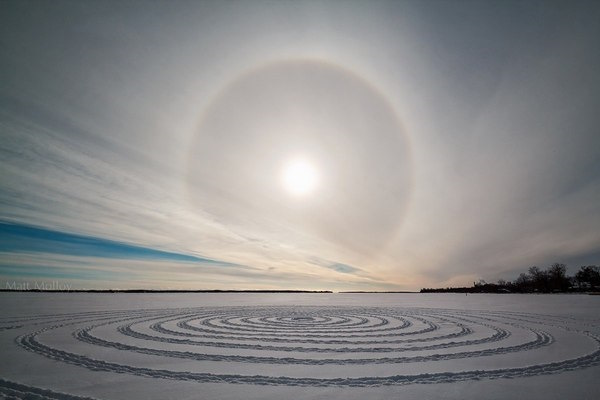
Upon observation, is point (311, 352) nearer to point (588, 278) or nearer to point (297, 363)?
point (297, 363)

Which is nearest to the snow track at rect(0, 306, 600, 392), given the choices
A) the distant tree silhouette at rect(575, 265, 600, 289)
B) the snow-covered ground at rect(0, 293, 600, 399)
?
the snow-covered ground at rect(0, 293, 600, 399)

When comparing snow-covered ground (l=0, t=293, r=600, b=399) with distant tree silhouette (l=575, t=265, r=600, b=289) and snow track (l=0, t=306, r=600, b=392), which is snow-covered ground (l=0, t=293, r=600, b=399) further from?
distant tree silhouette (l=575, t=265, r=600, b=289)

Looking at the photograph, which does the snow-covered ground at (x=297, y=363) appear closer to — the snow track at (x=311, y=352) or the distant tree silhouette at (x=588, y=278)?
the snow track at (x=311, y=352)

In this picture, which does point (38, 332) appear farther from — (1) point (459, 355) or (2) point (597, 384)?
(2) point (597, 384)

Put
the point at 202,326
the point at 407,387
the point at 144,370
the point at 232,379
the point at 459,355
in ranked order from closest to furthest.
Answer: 1. the point at 407,387
2. the point at 232,379
3. the point at 144,370
4. the point at 459,355
5. the point at 202,326

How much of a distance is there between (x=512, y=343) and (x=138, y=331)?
57.6ft

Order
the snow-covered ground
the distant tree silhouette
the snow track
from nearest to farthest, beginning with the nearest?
the snow-covered ground
the snow track
the distant tree silhouette

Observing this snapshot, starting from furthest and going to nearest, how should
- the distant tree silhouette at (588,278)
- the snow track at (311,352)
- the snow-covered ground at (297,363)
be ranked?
the distant tree silhouette at (588,278) < the snow track at (311,352) < the snow-covered ground at (297,363)

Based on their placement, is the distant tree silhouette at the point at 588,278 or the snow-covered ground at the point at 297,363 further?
the distant tree silhouette at the point at 588,278

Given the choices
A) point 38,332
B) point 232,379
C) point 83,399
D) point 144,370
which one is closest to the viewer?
point 83,399

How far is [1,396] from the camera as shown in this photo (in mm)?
8039

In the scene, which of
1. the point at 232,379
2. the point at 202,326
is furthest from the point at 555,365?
the point at 202,326

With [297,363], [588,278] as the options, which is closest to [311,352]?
[297,363]

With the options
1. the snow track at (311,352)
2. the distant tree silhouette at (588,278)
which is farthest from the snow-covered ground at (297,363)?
the distant tree silhouette at (588,278)
